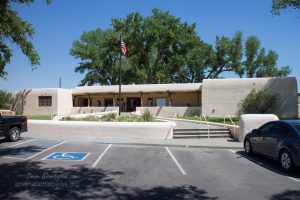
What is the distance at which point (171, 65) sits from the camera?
52906mm

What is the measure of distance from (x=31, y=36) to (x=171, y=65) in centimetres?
3601

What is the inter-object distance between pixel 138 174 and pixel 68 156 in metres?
3.94

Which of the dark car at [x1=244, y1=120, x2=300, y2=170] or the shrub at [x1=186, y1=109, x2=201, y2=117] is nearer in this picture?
the dark car at [x1=244, y1=120, x2=300, y2=170]

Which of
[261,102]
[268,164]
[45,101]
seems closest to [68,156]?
[268,164]

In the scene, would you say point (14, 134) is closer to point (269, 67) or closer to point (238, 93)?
point (238, 93)

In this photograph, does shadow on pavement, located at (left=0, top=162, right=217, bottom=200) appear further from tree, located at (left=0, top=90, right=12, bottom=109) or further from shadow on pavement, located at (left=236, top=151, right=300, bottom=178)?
tree, located at (left=0, top=90, right=12, bottom=109)

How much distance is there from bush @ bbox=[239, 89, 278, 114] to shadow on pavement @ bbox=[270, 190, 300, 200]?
2346 cm

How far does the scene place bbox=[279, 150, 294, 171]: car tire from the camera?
33.0ft

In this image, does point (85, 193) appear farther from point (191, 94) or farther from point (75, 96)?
point (75, 96)

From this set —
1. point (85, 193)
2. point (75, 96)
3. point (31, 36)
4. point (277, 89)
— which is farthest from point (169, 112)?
point (85, 193)

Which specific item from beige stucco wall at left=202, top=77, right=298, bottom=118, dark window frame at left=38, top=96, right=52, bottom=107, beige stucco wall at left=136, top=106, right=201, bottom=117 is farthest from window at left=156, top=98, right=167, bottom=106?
dark window frame at left=38, top=96, right=52, bottom=107

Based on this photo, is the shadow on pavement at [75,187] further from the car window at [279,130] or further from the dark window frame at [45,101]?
the dark window frame at [45,101]

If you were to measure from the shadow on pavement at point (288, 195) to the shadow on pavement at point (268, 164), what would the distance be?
1924 millimetres

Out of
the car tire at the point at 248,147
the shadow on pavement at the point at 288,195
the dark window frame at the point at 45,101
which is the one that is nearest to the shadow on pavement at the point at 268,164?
the car tire at the point at 248,147
